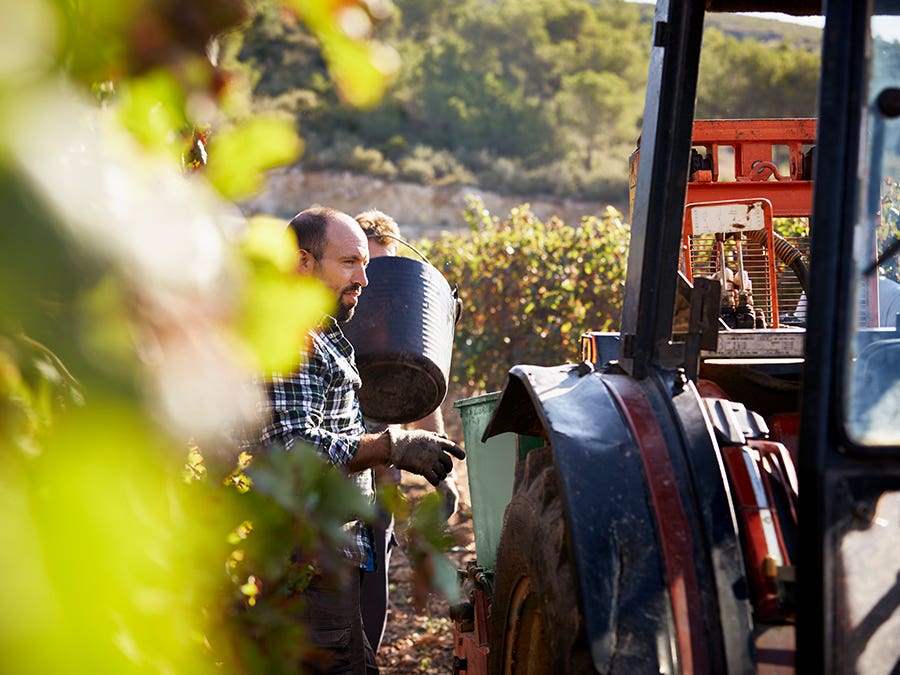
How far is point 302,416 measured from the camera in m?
2.99

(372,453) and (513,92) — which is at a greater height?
(513,92)

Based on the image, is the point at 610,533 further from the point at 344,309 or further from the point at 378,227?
the point at 378,227

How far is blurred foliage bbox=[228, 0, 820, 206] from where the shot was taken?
33.2 metres

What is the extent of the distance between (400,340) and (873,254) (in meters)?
2.10

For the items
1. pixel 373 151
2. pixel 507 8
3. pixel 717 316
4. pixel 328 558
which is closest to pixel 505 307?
pixel 717 316

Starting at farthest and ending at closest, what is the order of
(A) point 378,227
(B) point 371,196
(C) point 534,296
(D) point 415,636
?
1. (B) point 371,196
2. (C) point 534,296
3. (D) point 415,636
4. (A) point 378,227

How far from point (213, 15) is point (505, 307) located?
9952mm

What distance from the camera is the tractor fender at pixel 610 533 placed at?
1.90 m

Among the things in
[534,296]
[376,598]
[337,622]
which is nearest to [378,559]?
[376,598]

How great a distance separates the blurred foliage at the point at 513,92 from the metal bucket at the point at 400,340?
24112 mm

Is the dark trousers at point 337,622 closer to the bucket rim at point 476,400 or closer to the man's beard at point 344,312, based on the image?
the man's beard at point 344,312

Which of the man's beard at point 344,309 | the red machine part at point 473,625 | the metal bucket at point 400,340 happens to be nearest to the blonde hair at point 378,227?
the metal bucket at point 400,340

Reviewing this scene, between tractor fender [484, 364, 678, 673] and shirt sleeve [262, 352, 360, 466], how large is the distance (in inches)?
33.7

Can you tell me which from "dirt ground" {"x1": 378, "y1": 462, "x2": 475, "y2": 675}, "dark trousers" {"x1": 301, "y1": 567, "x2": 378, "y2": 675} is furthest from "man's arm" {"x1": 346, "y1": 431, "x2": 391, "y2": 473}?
"dirt ground" {"x1": 378, "y1": 462, "x2": 475, "y2": 675}
